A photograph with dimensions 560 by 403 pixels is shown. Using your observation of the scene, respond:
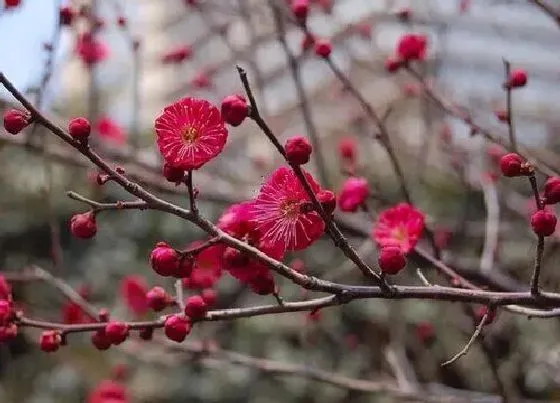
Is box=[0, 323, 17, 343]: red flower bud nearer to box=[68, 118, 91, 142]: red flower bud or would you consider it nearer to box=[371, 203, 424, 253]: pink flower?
box=[68, 118, 91, 142]: red flower bud

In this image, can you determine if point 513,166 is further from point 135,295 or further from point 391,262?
point 135,295

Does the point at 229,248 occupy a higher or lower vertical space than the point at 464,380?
higher

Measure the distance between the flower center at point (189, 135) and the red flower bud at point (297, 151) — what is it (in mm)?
109

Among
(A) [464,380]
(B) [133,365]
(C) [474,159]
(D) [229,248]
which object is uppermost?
(D) [229,248]

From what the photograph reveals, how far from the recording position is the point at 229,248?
89 centimetres

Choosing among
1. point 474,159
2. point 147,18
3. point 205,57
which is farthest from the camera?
point 147,18

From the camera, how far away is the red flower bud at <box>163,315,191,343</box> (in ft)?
3.00

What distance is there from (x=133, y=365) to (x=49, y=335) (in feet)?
11.7

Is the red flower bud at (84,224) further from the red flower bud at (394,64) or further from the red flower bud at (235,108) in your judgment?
the red flower bud at (394,64)

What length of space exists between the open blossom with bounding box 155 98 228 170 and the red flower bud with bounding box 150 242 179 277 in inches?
3.5

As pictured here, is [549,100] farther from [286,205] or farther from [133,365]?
[286,205]

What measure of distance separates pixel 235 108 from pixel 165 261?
17 centimetres

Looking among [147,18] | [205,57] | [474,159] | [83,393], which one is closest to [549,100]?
[205,57]

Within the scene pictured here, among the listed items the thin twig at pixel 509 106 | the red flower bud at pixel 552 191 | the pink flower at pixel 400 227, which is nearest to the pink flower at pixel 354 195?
the pink flower at pixel 400 227
